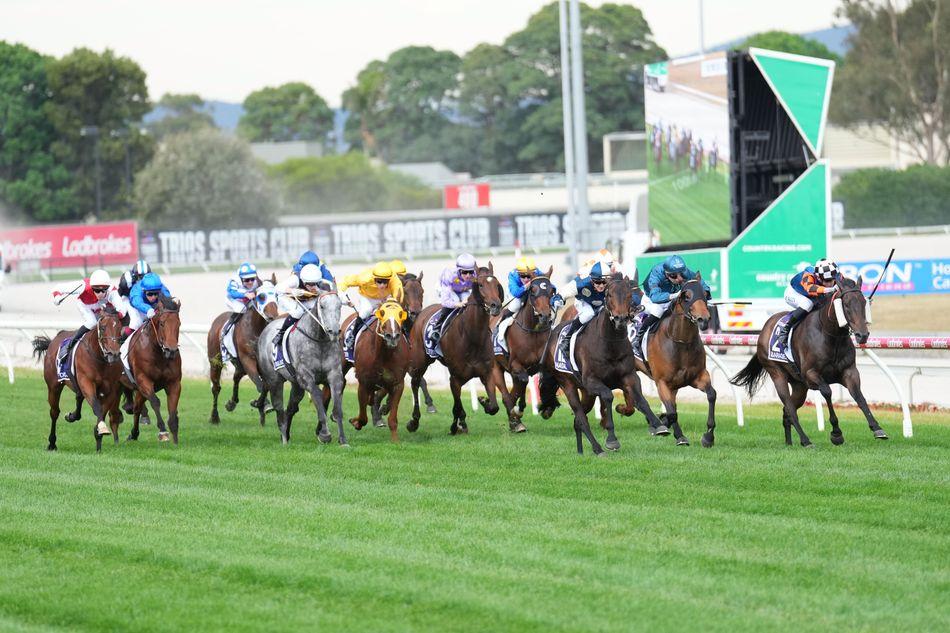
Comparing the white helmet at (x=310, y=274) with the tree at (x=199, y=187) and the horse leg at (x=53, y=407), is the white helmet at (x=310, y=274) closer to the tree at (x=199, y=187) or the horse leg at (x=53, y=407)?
the horse leg at (x=53, y=407)

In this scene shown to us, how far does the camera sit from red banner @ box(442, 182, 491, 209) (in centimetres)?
6756

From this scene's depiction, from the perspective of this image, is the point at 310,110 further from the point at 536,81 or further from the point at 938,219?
the point at 938,219

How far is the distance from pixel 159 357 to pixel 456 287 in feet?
10.4

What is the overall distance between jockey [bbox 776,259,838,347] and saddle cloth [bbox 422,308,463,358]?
3.48 metres

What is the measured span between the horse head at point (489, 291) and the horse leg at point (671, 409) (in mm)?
1762

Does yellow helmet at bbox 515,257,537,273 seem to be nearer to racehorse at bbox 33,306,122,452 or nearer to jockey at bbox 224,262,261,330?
jockey at bbox 224,262,261,330

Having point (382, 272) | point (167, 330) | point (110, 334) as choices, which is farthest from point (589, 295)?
point (110, 334)

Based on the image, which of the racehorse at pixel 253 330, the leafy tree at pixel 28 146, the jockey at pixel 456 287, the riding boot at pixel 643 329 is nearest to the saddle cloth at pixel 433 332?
the jockey at pixel 456 287

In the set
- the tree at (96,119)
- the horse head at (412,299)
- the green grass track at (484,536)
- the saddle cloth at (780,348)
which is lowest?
the green grass track at (484,536)

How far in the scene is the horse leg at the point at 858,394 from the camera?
1278 cm

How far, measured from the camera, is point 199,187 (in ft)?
210

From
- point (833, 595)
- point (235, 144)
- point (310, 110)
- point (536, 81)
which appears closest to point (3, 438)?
point (833, 595)

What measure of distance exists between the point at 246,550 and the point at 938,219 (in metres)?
46.1

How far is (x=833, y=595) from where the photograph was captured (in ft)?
24.2
